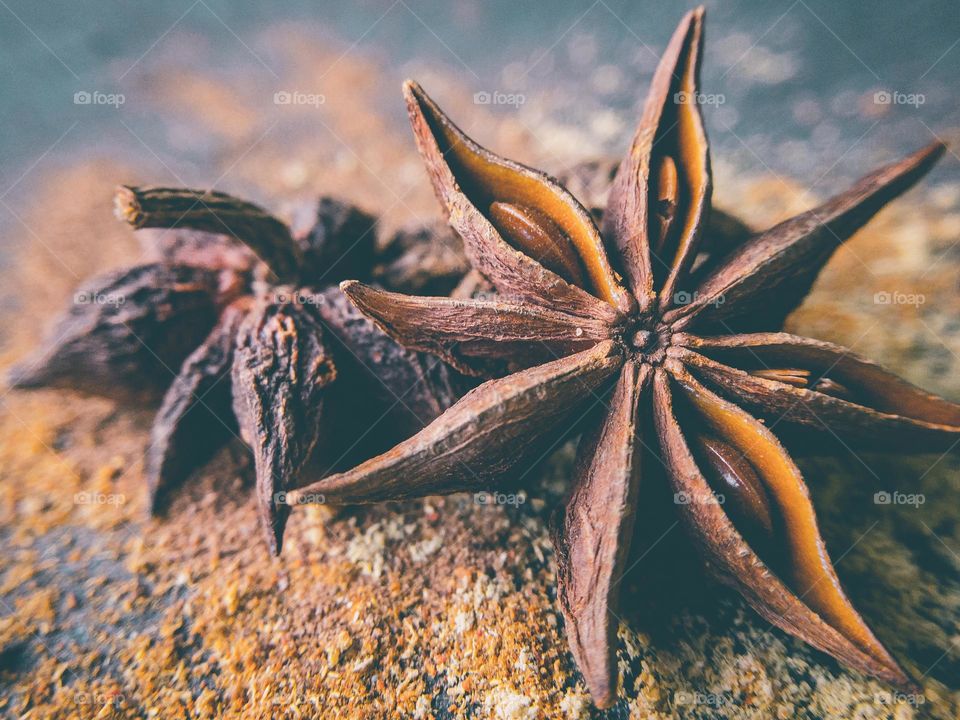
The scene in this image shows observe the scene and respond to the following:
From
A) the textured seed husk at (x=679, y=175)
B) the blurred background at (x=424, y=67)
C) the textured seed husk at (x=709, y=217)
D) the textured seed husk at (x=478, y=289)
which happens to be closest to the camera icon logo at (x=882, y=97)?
the blurred background at (x=424, y=67)

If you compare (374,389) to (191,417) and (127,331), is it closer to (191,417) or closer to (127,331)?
(191,417)

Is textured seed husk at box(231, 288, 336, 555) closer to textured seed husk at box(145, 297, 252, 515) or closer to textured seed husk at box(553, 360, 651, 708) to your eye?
textured seed husk at box(145, 297, 252, 515)

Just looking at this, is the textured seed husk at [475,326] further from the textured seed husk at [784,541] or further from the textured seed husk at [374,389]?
the textured seed husk at [784,541]

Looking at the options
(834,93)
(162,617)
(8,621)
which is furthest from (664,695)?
(834,93)

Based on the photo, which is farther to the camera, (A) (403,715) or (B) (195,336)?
(B) (195,336)

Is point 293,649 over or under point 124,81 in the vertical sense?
under

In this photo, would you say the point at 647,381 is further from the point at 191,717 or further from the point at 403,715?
the point at 191,717
